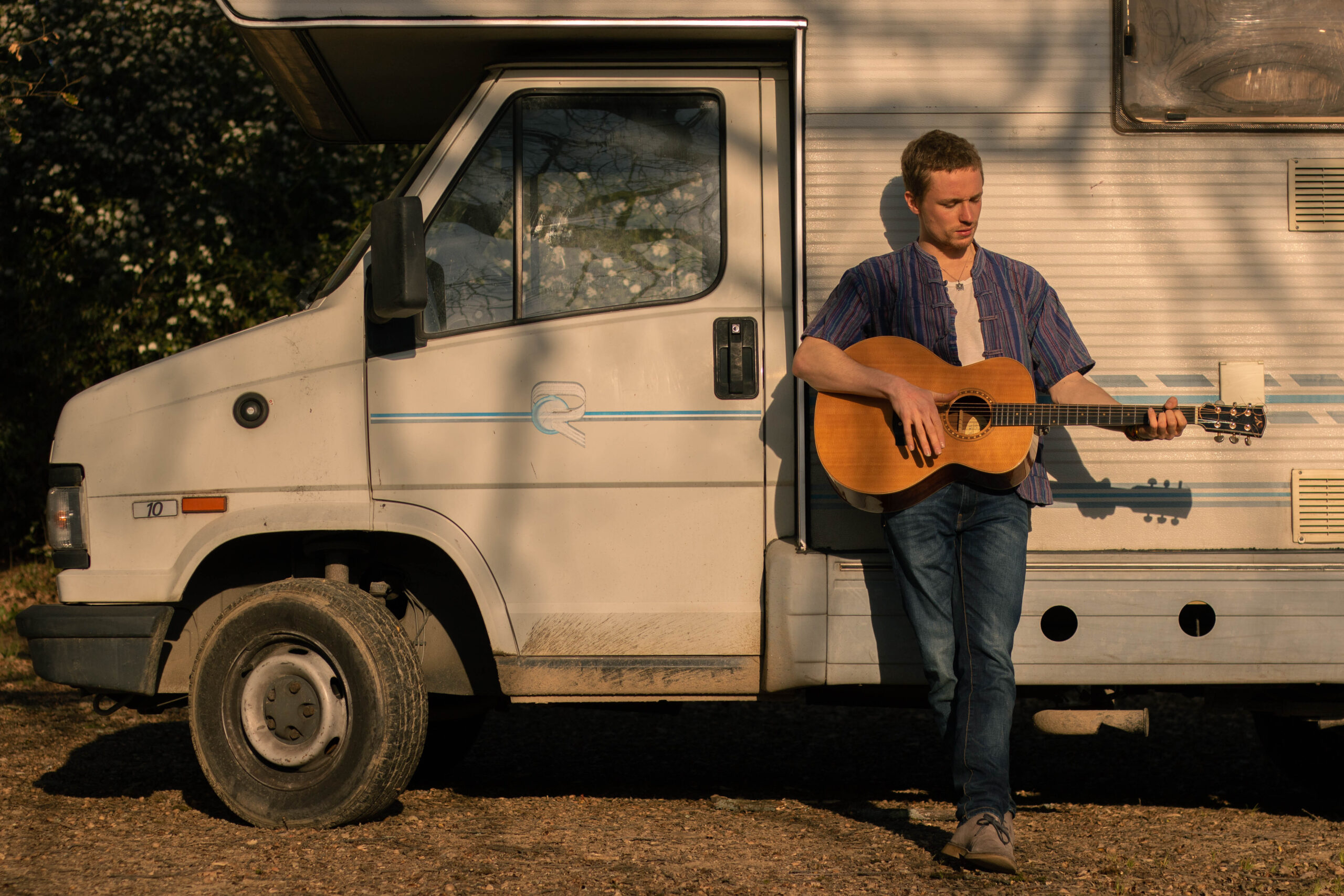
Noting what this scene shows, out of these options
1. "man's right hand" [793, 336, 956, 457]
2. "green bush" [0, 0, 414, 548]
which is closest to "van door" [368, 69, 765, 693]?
"man's right hand" [793, 336, 956, 457]

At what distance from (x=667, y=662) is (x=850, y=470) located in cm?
90

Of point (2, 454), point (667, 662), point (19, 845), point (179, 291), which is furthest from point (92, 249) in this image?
point (667, 662)

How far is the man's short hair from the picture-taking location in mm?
3791

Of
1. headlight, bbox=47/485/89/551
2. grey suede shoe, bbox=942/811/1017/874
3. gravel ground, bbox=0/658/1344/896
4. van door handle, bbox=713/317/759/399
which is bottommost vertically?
gravel ground, bbox=0/658/1344/896

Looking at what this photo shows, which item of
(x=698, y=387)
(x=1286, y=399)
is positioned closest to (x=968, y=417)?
(x=698, y=387)

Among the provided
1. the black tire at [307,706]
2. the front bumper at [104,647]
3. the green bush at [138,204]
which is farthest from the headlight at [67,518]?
the green bush at [138,204]

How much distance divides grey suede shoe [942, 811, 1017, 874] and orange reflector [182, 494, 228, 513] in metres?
2.54

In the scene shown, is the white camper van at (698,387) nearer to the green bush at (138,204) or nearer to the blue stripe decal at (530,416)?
the blue stripe decal at (530,416)

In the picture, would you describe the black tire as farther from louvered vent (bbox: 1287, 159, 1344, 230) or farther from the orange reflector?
louvered vent (bbox: 1287, 159, 1344, 230)

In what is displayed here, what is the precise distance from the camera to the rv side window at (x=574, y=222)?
4180 mm

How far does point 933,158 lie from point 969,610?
1.36 meters

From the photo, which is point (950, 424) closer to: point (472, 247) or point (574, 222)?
point (574, 222)

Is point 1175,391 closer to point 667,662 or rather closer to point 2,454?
point 667,662

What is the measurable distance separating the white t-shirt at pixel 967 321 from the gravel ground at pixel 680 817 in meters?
1.54
